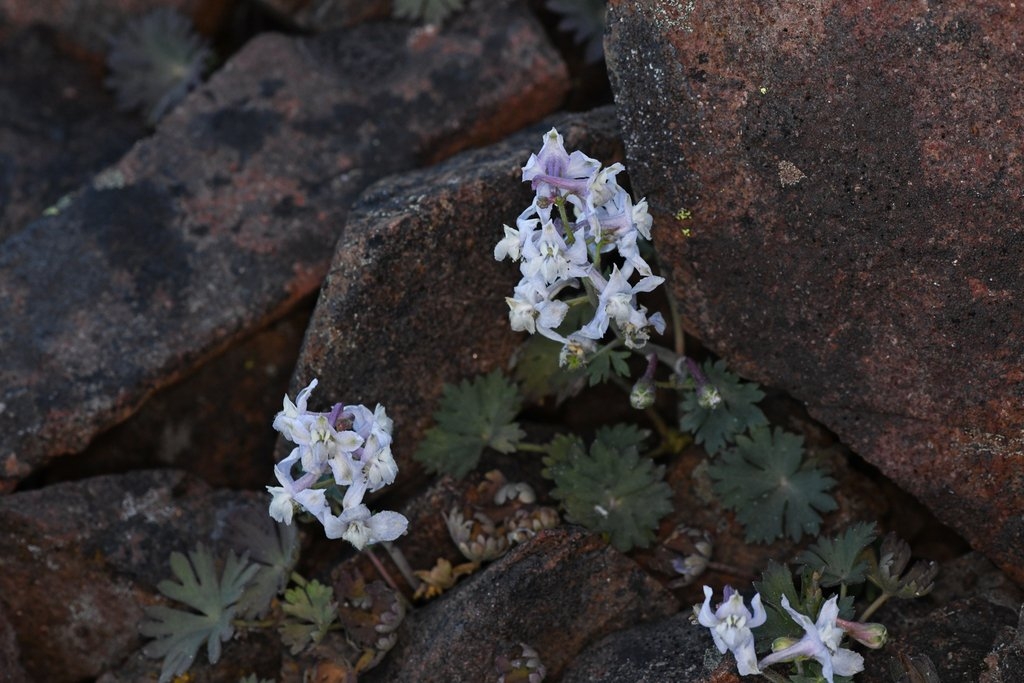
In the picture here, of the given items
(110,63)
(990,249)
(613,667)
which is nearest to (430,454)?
(613,667)

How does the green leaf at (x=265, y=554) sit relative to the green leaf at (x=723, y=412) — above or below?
above

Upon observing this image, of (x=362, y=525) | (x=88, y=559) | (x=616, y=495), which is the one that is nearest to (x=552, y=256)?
(x=362, y=525)

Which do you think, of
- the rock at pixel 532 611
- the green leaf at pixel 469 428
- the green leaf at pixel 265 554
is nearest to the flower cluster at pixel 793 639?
the rock at pixel 532 611

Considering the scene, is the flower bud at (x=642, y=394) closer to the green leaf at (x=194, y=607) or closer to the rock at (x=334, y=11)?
the green leaf at (x=194, y=607)

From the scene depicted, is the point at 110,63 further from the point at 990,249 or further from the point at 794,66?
the point at 990,249

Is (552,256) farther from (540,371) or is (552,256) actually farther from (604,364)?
(540,371)

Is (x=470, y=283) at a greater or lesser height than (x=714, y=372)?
greater
